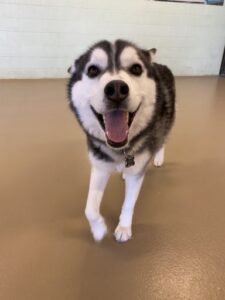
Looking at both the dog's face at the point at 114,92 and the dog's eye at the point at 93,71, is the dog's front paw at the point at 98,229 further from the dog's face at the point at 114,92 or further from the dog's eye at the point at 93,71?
the dog's eye at the point at 93,71

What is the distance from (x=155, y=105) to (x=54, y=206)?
0.84 meters

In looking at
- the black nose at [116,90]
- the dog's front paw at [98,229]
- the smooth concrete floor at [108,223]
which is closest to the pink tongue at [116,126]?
the black nose at [116,90]

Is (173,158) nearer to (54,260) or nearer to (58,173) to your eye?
(58,173)

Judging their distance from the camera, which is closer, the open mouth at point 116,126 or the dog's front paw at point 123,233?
the open mouth at point 116,126

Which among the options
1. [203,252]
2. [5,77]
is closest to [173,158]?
[203,252]

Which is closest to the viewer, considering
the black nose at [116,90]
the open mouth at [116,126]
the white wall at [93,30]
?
the black nose at [116,90]

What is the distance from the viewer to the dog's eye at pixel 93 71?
1.34 meters

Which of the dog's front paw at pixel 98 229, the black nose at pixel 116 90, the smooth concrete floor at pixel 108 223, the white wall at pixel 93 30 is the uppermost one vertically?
the black nose at pixel 116 90

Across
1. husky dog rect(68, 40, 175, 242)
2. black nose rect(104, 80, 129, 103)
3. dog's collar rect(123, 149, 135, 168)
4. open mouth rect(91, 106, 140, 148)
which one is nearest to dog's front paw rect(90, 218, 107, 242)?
husky dog rect(68, 40, 175, 242)

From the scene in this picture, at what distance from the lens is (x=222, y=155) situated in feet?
8.29

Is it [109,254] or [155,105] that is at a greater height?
[155,105]

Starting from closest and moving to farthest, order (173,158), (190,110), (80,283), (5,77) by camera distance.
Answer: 1. (80,283)
2. (173,158)
3. (190,110)
4. (5,77)

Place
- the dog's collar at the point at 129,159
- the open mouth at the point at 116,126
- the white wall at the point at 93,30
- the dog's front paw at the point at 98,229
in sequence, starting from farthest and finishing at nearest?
the white wall at the point at 93,30 → the dog's front paw at the point at 98,229 → the dog's collar at the point at 129,159 → the open mouth at the point at 116,126

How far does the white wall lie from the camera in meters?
4.56
